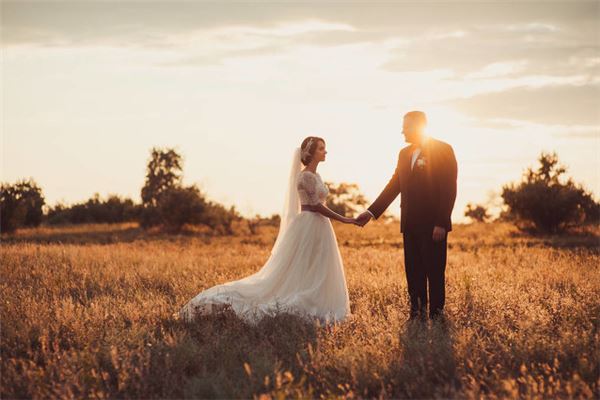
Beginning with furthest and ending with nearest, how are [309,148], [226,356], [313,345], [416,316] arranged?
1. [309,148]
2. [416,316]
3. [313,345]
4. [226,356]

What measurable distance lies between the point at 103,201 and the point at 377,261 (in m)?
33.8

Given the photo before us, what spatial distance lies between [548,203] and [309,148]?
18.9 m

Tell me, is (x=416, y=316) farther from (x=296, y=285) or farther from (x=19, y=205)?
(x=19, y=205)

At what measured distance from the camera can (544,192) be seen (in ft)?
82.8

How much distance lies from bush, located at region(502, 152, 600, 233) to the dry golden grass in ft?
45.5

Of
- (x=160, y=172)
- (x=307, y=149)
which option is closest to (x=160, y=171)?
(x=160, y=172)

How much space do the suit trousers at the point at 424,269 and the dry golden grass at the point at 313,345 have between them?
0.31m

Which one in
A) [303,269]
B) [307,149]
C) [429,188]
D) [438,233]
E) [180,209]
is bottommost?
[303,269]

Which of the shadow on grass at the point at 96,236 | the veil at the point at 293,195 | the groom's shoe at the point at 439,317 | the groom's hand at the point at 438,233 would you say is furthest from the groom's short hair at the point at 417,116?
the shadow on grass at the point at 96,236

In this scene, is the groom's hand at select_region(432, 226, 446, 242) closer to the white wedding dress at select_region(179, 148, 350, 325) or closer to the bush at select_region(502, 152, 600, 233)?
the white wedding dress at select_region(179, 148, 350, 325)

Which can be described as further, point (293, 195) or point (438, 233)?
point (293, 195)

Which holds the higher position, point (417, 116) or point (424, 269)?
point (417, 116)

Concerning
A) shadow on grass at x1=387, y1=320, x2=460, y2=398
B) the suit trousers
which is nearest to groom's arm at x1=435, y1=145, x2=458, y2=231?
the suit trousers

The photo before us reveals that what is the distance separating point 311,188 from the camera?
8.95 meters
